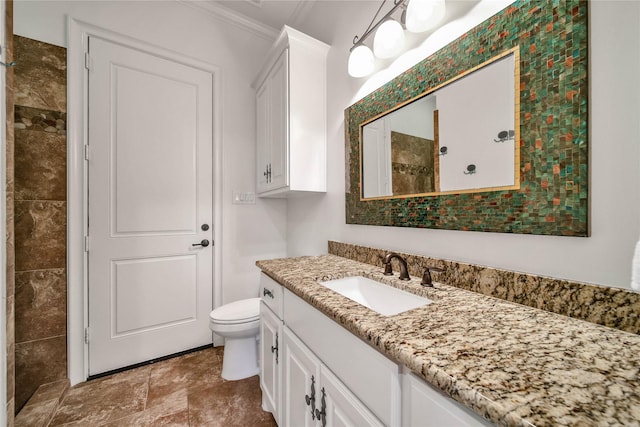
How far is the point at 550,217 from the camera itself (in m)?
0.74

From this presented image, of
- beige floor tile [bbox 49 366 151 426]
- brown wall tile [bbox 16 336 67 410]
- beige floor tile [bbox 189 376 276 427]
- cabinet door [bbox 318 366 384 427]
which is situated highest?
cabinet door [bbox 318 366 384 427]

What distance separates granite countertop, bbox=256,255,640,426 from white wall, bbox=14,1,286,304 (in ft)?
5.00

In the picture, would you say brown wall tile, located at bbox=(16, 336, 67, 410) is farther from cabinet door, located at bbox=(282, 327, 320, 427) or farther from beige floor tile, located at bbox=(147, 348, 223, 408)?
cabinet door, located at bbox=(282, 327, 320, 427)

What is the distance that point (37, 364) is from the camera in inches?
59.2

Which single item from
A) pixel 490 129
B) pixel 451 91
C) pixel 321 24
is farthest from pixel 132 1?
pixel 490 129

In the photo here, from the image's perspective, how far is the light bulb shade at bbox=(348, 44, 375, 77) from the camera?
1.32 meters

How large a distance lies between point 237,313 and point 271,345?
549 mm

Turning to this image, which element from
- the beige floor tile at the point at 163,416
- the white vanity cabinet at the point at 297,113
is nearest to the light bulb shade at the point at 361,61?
the white vanity cabinet at the point at 297,113

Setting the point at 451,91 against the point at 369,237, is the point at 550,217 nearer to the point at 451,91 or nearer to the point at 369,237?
the point at 451,91

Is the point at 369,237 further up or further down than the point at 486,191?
further down

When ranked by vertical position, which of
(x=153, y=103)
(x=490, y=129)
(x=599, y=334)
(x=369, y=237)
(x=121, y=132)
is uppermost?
(x=153, y=103)

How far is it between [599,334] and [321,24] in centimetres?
219

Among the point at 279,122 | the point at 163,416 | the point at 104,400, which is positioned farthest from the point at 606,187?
Result: the point at 104,400

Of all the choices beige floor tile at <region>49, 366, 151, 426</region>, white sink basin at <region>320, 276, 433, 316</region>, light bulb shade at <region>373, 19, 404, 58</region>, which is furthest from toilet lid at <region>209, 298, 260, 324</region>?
light bulb shade at <region>373, 19, 404, 58</region>
